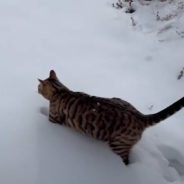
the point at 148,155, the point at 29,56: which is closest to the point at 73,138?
the point at 148,155

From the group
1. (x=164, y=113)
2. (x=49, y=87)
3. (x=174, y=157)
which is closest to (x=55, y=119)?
(x=49, y=87)

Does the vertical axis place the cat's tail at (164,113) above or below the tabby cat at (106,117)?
above

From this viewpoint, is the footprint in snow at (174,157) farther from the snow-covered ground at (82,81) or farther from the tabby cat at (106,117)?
the tabby cat at (106,117)

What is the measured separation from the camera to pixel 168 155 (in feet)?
11.6

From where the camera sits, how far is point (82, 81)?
13.6ft

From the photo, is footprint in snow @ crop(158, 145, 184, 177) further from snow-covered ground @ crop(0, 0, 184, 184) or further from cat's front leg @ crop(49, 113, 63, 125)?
cat's front leg @ crop(49, 113, 63, 125)

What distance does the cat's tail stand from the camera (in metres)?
3.05

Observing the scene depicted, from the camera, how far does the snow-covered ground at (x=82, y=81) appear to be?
313 centimetres

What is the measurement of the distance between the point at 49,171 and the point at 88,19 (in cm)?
259

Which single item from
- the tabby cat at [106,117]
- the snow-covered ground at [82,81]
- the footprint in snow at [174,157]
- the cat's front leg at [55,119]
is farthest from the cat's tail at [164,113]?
the cat's front leg at [55,119]

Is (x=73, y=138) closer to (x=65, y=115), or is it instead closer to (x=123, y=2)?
(x=65, y=115)

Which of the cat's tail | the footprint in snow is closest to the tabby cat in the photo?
the cat's tail

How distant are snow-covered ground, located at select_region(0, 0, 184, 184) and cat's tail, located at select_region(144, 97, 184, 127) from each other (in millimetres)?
333

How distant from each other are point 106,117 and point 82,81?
1.03m
